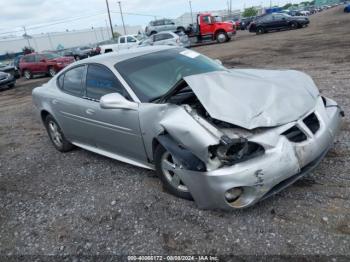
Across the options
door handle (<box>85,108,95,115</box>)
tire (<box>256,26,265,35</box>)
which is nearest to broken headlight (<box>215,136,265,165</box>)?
door handle (<box>85,108,95,115</box>)

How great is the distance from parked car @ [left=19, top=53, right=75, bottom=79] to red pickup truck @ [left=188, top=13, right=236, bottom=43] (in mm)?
11138

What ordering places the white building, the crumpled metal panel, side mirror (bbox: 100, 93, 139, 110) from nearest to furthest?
the crumpled metal panel → side mirror (bbox: 100, 93, 139, 110) → the white building

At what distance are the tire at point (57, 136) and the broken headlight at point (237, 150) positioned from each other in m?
3.14

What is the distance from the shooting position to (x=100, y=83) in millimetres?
4188

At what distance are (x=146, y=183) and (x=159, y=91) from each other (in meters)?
1.07

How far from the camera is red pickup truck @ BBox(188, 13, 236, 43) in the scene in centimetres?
2617

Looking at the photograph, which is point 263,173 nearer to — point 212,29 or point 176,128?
point 176,128

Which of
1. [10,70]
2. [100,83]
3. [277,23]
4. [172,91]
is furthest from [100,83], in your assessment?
[277,23]

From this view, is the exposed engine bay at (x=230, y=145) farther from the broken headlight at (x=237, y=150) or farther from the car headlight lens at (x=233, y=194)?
the car headlight lens at (x=233, y=194)

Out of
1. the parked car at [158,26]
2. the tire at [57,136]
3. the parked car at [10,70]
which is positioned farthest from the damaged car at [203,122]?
the parked car at [158,26]

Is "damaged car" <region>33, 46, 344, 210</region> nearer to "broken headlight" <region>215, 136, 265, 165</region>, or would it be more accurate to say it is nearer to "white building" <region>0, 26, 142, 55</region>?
"broken headlight" <region>215, 136, 265, 165</region>

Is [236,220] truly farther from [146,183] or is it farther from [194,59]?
[194,59]

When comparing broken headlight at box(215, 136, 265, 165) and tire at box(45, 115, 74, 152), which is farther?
tire at box(45, 115, 74, 152)

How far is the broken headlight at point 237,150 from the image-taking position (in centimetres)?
277
